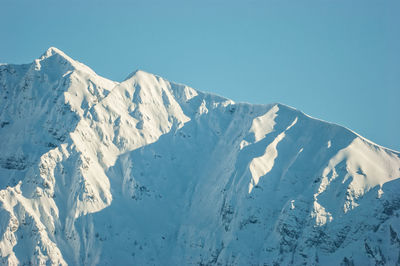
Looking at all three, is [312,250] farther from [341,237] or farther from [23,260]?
[23,260]

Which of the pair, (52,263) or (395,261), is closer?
(395,261)

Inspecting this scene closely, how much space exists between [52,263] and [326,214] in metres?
73.3

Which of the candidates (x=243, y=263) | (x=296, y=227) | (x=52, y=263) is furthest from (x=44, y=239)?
(x=296, y=227)

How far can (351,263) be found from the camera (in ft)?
600

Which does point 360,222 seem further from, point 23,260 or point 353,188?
point 23,260

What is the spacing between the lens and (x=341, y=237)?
190 metres

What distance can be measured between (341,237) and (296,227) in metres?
12.4

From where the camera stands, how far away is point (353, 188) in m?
200

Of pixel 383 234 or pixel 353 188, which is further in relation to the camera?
pixel 353 188

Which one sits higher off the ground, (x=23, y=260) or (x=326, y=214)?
(x=326, y=214)

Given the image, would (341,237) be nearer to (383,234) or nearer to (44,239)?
(383,234)

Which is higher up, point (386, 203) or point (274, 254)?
point (386, 203)

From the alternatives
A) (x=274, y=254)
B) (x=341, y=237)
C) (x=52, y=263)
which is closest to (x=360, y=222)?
(x=341, y=237)

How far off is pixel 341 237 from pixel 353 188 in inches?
644
